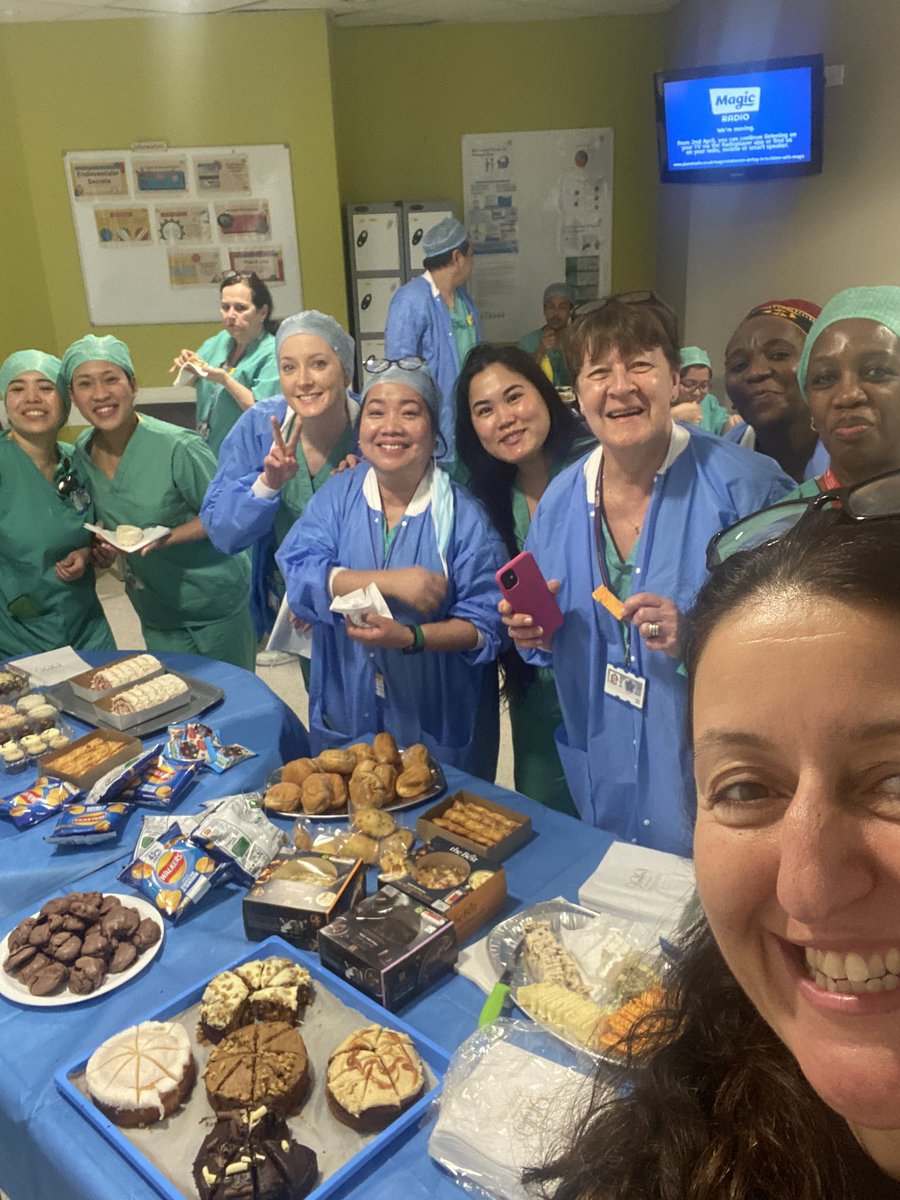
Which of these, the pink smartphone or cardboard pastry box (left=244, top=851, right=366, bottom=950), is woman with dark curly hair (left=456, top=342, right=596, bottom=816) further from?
cardboard pastry box (left=244, top=851, right=366, bottom=950)

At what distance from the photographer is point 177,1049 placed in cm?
138

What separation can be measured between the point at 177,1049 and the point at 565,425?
184cm

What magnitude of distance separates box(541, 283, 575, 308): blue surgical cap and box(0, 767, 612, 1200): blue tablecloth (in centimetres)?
517

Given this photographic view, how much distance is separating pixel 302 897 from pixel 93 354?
2.34m

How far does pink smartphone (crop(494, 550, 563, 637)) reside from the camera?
205 centimetres

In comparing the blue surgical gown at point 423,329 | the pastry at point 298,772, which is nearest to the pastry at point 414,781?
the pastry at point 298,772

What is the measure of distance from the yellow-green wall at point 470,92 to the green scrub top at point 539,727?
484 cm

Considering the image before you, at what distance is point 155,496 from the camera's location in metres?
3.29

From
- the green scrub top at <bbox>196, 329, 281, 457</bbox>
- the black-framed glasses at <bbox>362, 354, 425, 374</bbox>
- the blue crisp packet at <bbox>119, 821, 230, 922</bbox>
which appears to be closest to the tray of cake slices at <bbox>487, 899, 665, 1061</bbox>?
the blue crisp packet at <bbox>119, 821, 230, 922</bbox>

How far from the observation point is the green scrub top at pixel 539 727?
2582 mm

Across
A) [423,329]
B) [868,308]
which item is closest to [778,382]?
[868,308]

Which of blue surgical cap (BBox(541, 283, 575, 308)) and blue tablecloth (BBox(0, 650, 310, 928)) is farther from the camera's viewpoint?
blue surgical cap (BBox(541, 283, 575, 308))

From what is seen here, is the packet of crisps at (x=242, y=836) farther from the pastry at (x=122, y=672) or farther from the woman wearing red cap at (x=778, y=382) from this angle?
the woman wearing red cap at (x=778, y=382)

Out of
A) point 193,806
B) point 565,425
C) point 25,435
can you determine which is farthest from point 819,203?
point 193,806
